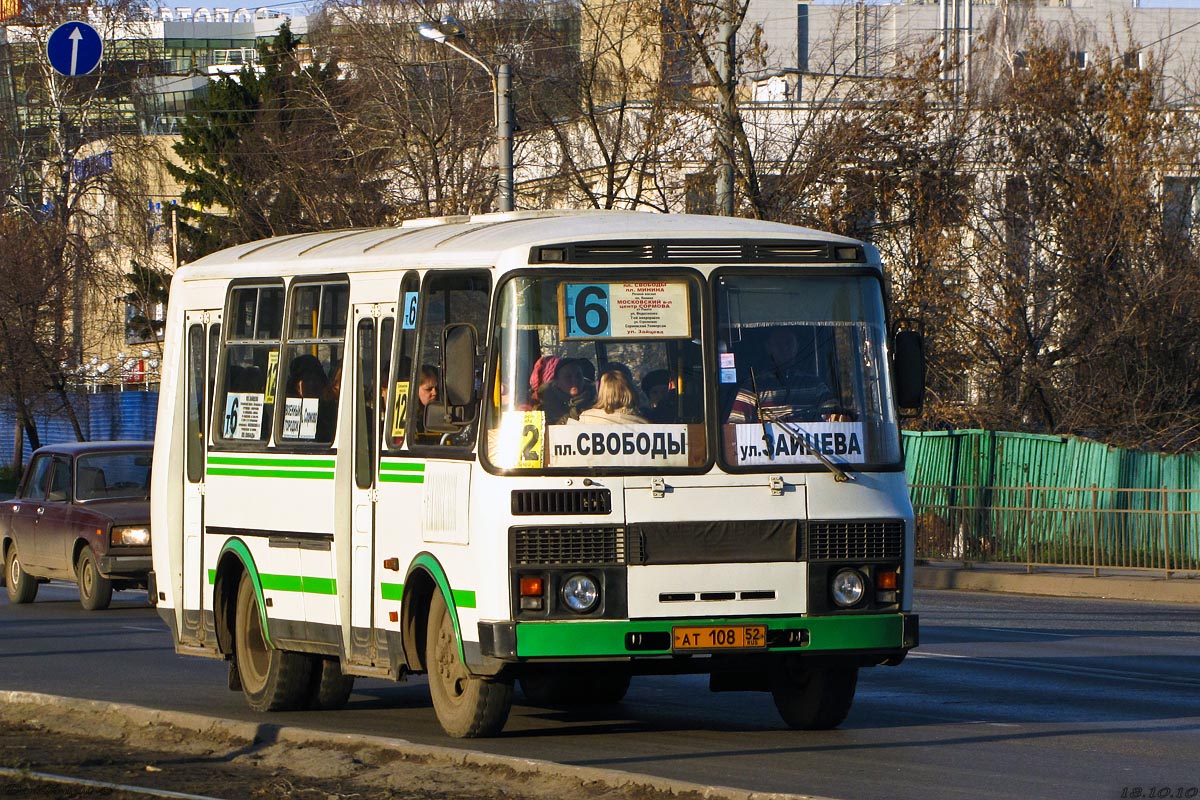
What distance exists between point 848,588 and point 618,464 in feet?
4.27

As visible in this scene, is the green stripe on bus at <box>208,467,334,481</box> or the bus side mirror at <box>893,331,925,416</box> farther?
the green stripe on bus at <box>208,467,334,481</box>

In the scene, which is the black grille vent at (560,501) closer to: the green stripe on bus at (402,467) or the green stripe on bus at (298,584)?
the green stripe on bus at (402,467)

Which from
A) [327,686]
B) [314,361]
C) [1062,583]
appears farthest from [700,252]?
[1062,583]

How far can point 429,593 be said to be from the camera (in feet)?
32.7

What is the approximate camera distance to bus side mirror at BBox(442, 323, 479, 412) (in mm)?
9195

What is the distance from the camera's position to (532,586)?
907 centimetres

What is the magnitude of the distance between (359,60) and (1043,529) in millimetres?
20068

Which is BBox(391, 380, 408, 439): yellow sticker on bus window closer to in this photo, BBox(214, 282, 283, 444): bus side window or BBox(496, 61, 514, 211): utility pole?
BBox(214, 282, 283, 444): bus side window

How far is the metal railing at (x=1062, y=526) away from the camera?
22984 mm

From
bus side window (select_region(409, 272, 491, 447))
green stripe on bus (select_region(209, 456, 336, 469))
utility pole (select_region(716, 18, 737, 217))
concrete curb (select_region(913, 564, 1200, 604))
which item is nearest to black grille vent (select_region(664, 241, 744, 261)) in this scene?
bus side window (select_region(409, 272, 491, 447))

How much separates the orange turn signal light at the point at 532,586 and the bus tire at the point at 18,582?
13132 millimetres

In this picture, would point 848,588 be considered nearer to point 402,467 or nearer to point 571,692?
point 402,467

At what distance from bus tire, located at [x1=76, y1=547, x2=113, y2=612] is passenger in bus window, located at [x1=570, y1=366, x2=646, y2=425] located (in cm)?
1121

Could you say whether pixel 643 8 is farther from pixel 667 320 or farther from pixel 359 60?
pixel 667 320
